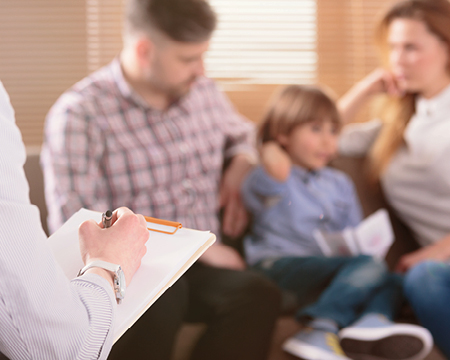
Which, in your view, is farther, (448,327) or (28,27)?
(28,27)

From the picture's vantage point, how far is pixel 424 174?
4.65 feet

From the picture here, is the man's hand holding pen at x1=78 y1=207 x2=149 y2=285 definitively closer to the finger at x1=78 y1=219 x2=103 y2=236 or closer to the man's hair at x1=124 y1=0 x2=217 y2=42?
the finger at x1=78 y1=219 x2=103 y2=236

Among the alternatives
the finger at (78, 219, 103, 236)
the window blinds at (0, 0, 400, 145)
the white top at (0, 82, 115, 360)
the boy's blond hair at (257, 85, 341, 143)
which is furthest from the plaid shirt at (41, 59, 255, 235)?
the window blinds at (0, 0, 400, 145)

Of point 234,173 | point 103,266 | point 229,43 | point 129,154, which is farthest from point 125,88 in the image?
point 229,43

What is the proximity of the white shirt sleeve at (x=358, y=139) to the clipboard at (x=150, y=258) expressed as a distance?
3.49 feet

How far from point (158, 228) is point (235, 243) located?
778 mm

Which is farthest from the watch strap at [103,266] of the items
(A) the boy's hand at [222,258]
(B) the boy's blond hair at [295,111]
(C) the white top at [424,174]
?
(C) the white top at [424,174]

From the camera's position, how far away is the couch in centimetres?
108

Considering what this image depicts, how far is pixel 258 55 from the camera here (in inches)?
85.0

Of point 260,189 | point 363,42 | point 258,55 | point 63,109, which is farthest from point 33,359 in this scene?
point 363,42

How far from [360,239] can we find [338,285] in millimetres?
146

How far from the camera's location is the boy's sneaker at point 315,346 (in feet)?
3.41

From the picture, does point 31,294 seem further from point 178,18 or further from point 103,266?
point 178,18

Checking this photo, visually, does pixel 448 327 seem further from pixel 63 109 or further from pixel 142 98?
pixel 63 109
